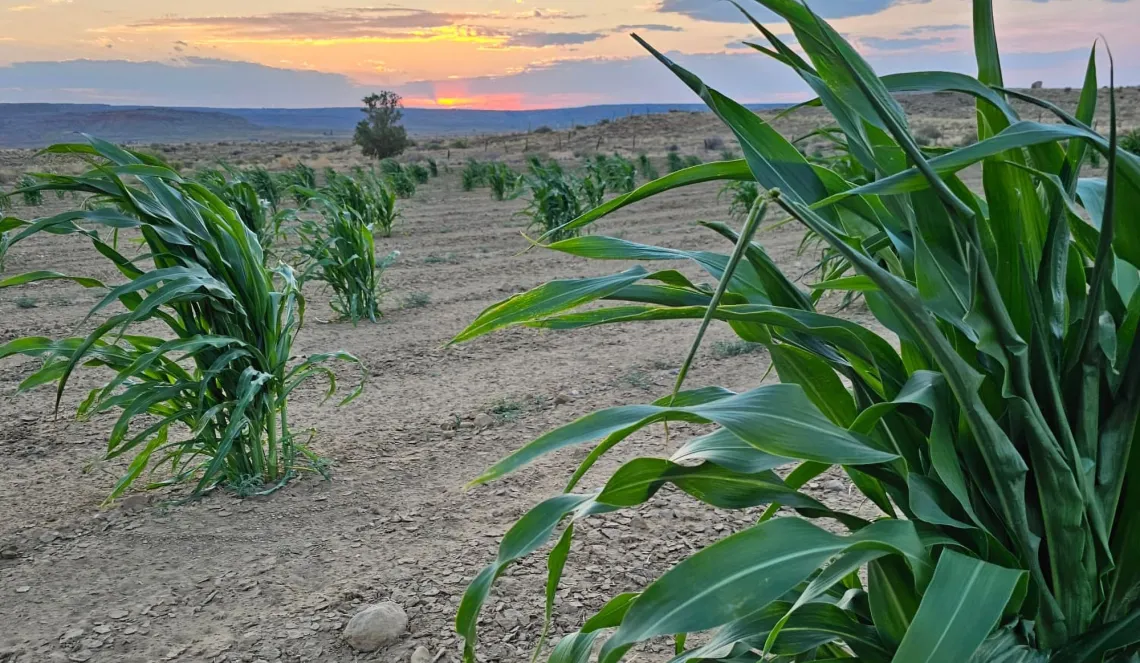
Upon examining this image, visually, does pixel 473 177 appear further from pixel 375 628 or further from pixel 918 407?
pixel 918 407

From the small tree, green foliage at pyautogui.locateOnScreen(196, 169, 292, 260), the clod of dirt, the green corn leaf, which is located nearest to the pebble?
the clod of dirt

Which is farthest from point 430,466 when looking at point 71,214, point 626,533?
point 71,214

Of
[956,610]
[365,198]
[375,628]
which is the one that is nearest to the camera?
[956,610]

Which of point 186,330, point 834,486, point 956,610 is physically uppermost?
point 956,610

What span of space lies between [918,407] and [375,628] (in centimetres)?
131

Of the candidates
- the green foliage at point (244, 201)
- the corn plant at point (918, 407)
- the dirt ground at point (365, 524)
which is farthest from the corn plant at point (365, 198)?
the corn plant at point (918, 407)

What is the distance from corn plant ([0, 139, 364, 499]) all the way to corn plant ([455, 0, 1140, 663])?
59.1 inches

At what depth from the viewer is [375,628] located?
1.79m

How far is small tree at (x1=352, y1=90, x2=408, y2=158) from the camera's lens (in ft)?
113

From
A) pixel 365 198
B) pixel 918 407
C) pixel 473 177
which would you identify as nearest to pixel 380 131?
pixel 473 177

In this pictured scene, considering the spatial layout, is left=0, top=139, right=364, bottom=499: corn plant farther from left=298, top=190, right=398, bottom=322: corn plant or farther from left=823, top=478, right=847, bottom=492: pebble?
left=298, top=190, right=398, bottom=322: corn plant

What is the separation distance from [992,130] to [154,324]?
498 cm

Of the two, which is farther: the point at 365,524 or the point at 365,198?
the point at 365,198

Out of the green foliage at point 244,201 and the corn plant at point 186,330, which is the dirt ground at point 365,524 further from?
the green foliage at point 244,201
